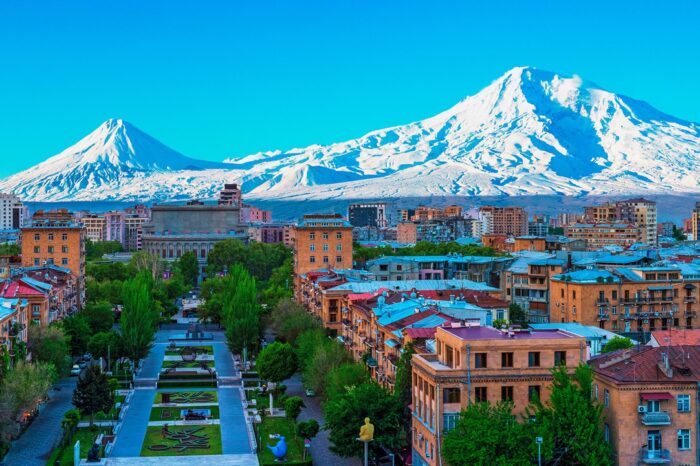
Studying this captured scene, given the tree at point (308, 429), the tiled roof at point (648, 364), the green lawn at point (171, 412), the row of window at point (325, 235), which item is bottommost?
the green lawn at point (171, 412)

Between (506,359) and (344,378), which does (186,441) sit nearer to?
(344,378)

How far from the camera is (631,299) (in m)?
64.5

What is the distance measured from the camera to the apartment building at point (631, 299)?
210 ft

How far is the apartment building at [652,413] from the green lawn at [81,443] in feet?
67.1

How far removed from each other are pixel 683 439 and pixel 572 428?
13.1 feet

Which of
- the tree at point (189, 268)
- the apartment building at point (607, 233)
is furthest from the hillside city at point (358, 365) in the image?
the apartment building at point (607, 233)

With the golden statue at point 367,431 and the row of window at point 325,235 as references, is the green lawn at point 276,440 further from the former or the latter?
the row of window at point 325,235

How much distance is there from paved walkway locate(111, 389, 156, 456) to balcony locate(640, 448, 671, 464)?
66.4 ft

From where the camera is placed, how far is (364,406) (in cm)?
3806

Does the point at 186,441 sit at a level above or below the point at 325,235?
below

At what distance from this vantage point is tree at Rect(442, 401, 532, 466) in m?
30.0

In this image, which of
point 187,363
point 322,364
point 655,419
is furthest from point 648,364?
point 187,363

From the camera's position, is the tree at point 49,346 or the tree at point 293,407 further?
the tree at point 49,346

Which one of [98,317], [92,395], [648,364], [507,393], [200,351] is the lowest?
[200,351]
